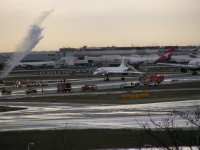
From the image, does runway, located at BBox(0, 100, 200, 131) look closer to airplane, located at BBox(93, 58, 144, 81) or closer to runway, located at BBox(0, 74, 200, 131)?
runway, located at BBox(0, 74, 200, 131)

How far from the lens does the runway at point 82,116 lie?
47.7m

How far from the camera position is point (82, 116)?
56156 millimetres

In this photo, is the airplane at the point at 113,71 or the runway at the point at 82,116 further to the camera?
the airplane at the point at 113,71

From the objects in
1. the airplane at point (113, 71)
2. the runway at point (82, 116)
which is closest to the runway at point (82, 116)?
the runway at point (82, 116)

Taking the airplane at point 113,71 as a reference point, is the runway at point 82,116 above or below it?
above

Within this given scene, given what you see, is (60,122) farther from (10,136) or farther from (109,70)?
(109,70)

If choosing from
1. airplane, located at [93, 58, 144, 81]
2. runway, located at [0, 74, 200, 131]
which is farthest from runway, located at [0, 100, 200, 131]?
airplane, located at [93, 58, 144, 81]

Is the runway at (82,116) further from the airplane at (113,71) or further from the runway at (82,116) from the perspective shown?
the airplane at (113,71)

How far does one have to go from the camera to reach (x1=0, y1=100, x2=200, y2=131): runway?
4772cm

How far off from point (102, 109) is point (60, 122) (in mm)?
13961

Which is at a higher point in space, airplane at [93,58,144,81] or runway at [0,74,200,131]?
runway at [0,74,200,131]

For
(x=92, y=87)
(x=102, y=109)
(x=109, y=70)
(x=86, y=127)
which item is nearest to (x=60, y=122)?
(x=86, y=127)

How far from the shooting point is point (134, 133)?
134 ft

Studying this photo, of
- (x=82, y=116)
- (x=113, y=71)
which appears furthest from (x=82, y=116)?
(x=113, y=71)
